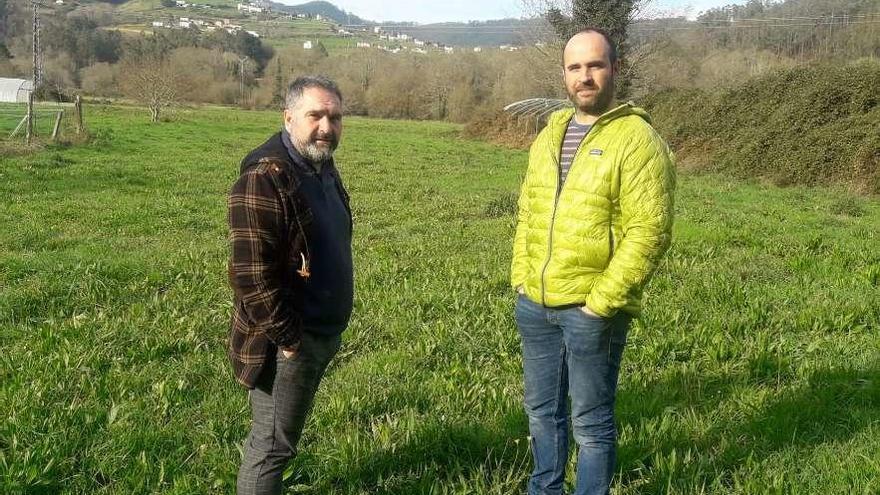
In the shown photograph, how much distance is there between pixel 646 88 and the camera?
34312 millimetres

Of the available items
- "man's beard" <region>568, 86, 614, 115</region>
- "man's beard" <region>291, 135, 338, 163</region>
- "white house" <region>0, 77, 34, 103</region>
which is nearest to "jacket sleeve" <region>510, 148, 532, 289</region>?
"man's beard" <region>568, 86, 614, 115</region>

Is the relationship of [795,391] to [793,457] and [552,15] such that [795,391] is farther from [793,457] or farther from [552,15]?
[552,15]

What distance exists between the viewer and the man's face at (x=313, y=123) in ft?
8.75

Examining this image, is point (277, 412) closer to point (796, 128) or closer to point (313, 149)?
point (313, 149)

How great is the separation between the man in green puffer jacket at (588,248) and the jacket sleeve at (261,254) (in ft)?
3.79

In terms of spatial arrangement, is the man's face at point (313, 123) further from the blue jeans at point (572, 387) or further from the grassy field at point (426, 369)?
the grassy field at point (426, 369)

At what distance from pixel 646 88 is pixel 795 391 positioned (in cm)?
3226

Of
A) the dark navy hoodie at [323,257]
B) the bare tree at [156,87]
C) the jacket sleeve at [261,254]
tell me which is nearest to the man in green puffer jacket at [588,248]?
the dark navy hoodie at [323,257]

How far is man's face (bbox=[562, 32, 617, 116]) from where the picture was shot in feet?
8.89

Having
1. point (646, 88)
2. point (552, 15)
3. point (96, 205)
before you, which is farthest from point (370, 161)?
point (646, 88)

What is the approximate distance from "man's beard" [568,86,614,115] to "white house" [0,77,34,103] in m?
66.8

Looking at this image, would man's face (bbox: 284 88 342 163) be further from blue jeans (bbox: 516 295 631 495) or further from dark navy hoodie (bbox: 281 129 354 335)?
blue jeans (bbox: 516 295 631 495)

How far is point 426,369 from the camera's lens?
200 inches

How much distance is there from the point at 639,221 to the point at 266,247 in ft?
4.95
